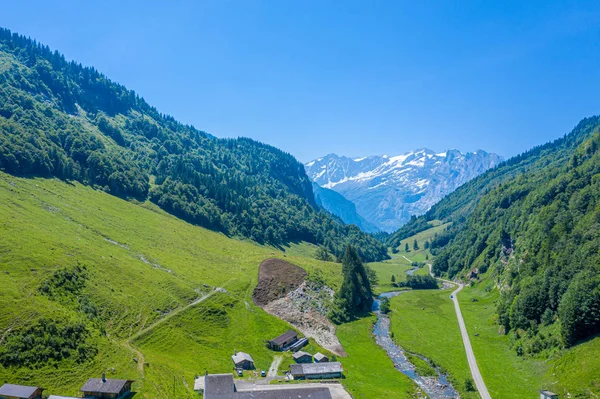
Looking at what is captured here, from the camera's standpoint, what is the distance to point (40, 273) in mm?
92188

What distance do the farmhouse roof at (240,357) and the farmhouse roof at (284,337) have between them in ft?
36.2

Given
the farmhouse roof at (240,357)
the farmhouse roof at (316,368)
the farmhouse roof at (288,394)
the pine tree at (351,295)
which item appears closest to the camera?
the farmhouse roof at (288,394)

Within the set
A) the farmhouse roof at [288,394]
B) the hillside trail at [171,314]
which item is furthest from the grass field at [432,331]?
the hillside trail at [171,314]

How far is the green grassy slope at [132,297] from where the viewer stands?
7531 cm

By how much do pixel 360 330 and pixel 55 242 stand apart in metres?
89.8

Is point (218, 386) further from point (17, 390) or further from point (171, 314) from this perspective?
point (171, 314)

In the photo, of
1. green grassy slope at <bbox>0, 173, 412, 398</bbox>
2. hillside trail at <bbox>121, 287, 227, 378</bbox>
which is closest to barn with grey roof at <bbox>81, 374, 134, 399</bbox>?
green grassy slope at <bbox>0, 173, 412, 398</bbox>

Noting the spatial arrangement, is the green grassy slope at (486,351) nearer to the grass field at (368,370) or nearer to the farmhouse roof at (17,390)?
the grass field at (368,370)

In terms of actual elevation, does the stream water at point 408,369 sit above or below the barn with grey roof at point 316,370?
below

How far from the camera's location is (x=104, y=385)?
217 feet

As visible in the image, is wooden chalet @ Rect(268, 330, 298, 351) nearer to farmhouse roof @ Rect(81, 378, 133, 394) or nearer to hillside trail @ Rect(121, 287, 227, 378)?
hillside trail @ Rect(121, 287, 227, 378)

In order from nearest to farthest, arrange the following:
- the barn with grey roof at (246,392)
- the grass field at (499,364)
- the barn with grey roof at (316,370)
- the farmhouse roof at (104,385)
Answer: the farmhouse roof at (104,385), the barn with grey roof at (246,392), the grass field at (499,364), the barn with grey roof at (316,370)

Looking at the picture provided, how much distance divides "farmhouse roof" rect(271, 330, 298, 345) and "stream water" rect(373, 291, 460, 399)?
2490cm

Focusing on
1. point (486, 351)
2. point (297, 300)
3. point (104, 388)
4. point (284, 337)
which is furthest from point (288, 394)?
point (486, 351)
